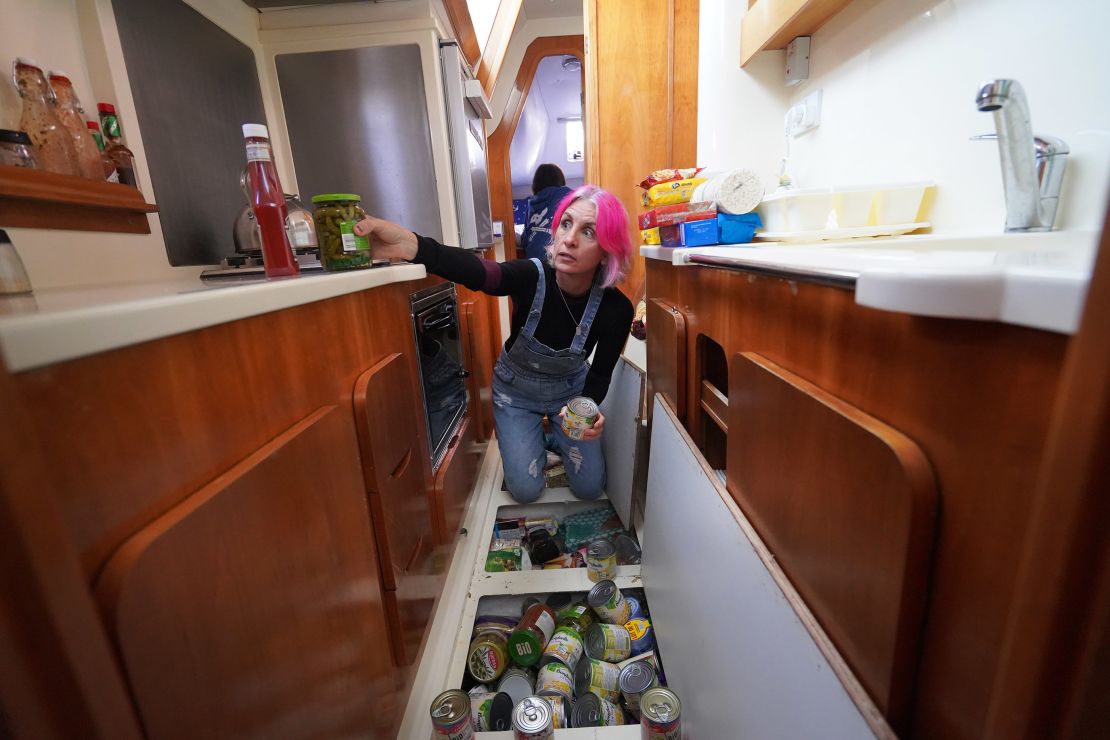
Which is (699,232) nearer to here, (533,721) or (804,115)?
(804,115)

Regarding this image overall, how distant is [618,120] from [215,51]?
1544 millimetres

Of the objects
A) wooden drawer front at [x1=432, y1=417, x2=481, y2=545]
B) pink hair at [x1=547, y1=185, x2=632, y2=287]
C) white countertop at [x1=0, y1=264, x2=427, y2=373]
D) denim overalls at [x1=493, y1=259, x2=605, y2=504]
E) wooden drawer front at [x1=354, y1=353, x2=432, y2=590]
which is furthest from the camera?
denim overalls at [x1=493, y1=259, x2=605, y2=504]

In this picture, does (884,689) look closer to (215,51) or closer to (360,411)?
(360,411)

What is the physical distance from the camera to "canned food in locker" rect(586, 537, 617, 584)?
4.66ft

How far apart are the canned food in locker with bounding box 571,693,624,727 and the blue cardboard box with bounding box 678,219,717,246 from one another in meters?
1.11

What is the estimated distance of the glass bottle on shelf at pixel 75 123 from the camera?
0.88 m

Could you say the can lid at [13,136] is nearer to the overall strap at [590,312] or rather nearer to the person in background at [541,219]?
the overall strap at [590,312]

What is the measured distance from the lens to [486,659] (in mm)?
1180

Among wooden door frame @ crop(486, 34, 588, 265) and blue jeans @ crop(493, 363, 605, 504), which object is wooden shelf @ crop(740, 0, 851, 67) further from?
wooden door frame @ crop(486, 34, 588, 265)

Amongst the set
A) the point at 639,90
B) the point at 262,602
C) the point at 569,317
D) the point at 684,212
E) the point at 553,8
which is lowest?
the point at 262,602

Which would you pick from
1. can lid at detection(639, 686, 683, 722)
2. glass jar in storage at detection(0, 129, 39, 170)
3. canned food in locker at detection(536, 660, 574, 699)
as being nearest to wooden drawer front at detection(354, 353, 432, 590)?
canned food in locker at detection(536, 660, 574, 699)

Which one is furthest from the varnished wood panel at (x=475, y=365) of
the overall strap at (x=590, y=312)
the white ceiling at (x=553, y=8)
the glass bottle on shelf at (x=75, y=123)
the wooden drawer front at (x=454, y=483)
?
the white ceiling at (x=553, y=8)

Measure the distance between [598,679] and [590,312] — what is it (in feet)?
3.74

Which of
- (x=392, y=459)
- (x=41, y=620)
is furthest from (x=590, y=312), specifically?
(x=41, y=620)
